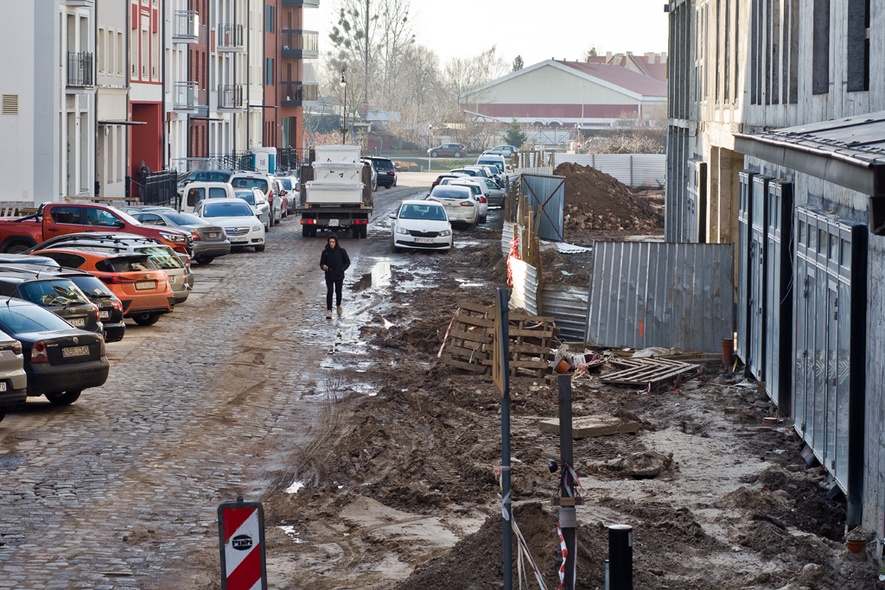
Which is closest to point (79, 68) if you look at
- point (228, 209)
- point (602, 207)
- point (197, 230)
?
point (228, 209)

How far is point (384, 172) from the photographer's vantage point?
73.4m

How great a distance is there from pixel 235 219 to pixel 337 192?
14.5 feet

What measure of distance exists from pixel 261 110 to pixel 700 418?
7145 cm

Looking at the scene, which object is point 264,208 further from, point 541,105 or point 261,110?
point 541,105

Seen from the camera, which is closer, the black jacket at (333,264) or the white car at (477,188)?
the black jacket at (333,264)

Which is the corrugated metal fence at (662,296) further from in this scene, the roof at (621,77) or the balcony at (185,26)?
the roof at (621,77)

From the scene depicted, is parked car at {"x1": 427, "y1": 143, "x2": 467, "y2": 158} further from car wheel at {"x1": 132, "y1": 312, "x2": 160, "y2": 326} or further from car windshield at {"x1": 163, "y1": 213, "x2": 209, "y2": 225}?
car wheel at {"x1": 132, "y1": 312, "x2": 160, "y2": 326}

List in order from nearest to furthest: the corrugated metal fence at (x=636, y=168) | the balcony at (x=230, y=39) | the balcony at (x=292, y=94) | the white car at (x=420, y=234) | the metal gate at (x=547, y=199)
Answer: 1. the white car at (x=420, y=234)
2. the metal gate at (x=547, y=199)
3. the corrugated metal fence at (x=636, y=168)
4. the balcony at (x=230, y=39)
5. the balcony at (x=292, y=94)

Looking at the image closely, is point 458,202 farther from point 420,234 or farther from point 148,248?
point 148,248

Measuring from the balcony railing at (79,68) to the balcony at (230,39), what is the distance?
90.1 feet

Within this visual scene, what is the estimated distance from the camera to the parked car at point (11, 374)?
1423 cm

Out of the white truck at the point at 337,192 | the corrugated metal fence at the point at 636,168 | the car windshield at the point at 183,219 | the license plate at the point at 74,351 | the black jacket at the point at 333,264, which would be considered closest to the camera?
the license plate at the point at 74,351

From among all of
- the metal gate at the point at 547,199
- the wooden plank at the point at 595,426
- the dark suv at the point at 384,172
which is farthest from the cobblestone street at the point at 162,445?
the dark suv at the point at 384,172

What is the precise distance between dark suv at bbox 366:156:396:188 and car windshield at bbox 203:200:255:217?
113 ft
